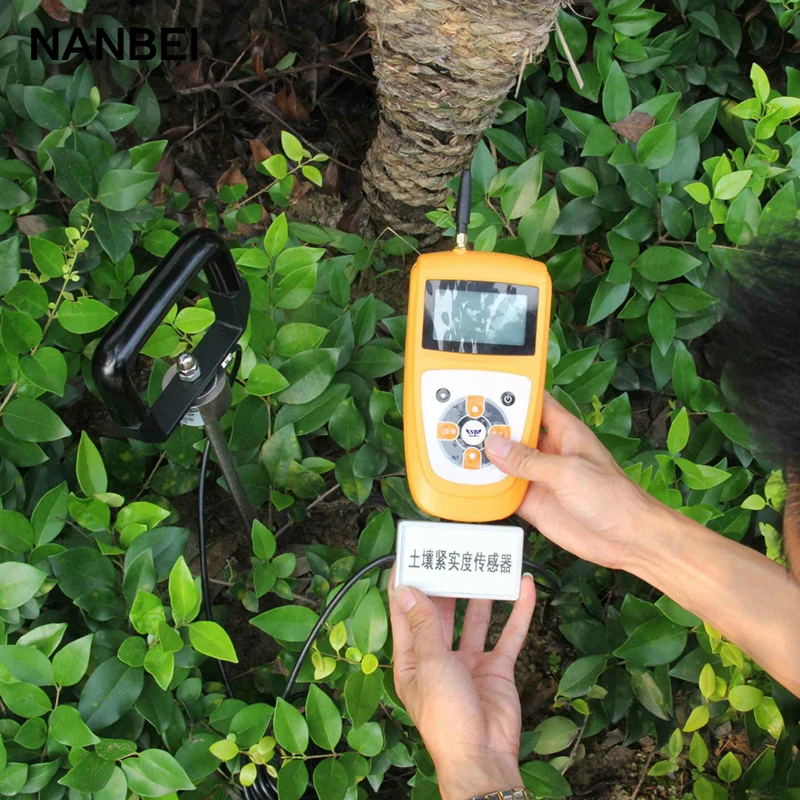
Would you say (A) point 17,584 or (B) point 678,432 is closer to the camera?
(A) point 17,584

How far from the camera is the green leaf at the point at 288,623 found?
37.1 inches

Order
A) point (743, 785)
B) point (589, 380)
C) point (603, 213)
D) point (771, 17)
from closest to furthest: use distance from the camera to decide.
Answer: point (743, 785), point (589, 380), point (603, 213), point (771, 17)

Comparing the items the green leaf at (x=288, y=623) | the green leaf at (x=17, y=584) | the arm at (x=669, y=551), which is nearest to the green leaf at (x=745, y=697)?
the arm at (x=669, y=551)

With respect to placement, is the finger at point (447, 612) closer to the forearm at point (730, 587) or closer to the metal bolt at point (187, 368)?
the forearm at point (730, 587)

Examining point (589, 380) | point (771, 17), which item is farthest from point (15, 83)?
point (771, 17)

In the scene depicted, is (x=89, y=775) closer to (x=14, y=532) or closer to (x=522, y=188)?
(x=14, y=532)

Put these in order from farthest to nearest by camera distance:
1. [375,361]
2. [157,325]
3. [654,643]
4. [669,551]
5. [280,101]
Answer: [280,101]
[375,361]
[654,643]
[669,551]
[157,325]

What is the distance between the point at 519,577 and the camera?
0.97 m

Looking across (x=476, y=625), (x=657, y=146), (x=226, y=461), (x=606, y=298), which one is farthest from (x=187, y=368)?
(x=657, y=146)

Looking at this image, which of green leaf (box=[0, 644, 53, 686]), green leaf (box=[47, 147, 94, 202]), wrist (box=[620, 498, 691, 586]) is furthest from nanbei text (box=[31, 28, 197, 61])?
wrist (box=[620, 498, 691, 586])

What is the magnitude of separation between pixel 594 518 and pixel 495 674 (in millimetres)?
241

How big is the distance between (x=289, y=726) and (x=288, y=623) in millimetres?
122

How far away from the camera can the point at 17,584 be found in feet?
2.91

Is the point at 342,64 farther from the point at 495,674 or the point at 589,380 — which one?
the point at 495,674
